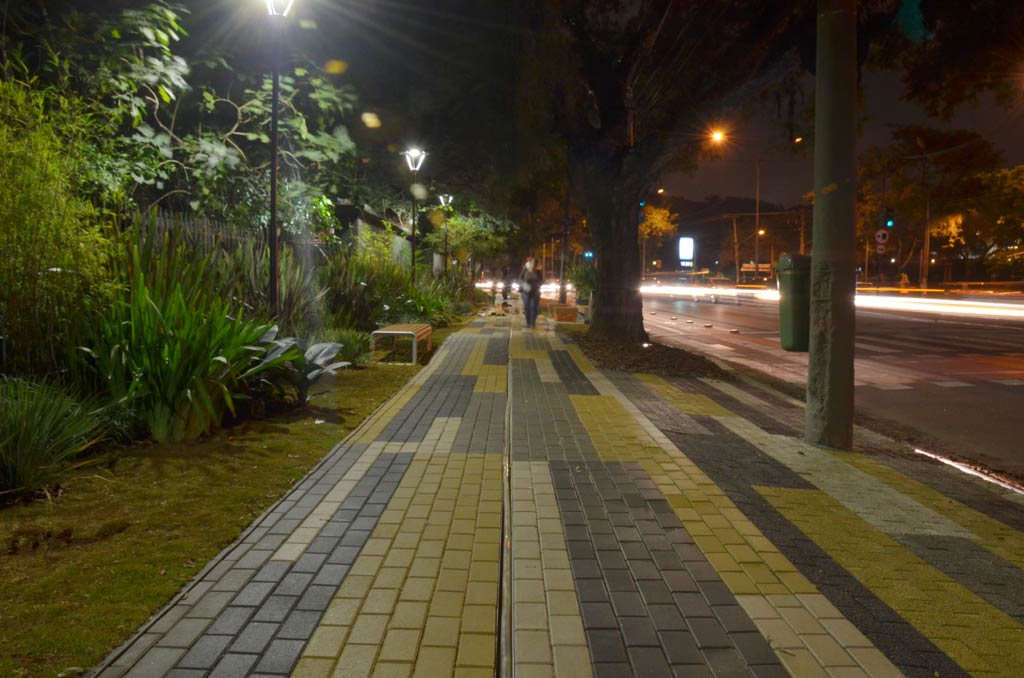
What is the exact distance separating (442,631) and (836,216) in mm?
5103

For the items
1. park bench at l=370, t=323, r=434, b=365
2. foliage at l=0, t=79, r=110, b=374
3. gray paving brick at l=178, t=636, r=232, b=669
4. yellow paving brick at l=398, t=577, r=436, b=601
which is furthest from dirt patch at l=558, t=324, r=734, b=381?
gray paving brick at l=178, t=636, r=232, b=669

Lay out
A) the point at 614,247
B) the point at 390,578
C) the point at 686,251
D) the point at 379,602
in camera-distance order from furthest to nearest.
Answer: the point at 686,251
the point at 614,247
the point at 390,578
the point at 379,602

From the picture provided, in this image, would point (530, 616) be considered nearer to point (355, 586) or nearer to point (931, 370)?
point (355, 586)

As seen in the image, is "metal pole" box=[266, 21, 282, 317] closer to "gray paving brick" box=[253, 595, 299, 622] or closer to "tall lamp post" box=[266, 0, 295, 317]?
"tall lamp post" box=[266, 0, 295, 317]

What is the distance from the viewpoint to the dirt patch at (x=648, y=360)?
11.8m

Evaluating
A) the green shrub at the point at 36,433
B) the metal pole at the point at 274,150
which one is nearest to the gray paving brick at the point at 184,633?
the green shrub at the point at 36,433

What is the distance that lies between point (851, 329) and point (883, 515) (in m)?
2.20

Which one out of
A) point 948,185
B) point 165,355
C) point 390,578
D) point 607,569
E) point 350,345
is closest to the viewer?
point 390,578

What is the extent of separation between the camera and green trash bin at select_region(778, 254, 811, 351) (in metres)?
7.08

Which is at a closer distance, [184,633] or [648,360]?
[184,633]

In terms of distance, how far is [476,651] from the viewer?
3115 mm

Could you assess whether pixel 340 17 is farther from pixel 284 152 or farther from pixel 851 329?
pixel 851 329

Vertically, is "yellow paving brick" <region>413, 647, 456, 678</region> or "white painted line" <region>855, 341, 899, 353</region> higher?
"white painted line" <region>855, 341, 899, 353</region>

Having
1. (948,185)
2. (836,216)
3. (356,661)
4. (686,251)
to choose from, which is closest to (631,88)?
(836,216)
